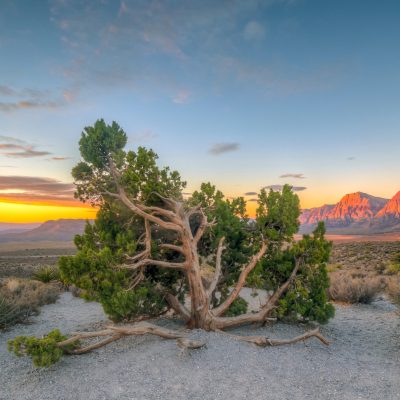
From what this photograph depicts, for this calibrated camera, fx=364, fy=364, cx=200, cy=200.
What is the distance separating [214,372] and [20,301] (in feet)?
29.4

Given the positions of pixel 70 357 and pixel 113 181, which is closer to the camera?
pixel 70 357

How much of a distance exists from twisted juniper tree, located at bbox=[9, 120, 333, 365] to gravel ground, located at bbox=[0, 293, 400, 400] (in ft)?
1.75

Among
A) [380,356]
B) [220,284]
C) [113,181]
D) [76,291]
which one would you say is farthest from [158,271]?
[76,291]

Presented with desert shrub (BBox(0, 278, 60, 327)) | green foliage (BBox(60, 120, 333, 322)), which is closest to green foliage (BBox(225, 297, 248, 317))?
green foliage (BBox(60, 120, 333, 322))

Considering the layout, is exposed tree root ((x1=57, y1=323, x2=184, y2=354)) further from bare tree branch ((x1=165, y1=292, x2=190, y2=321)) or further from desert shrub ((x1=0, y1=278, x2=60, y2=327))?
desert shrub ((x1=0, y1=278, x2=60, y2=327))

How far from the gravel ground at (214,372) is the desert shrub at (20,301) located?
2876 millimetres

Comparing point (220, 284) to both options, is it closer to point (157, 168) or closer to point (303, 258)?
point (303, 258)

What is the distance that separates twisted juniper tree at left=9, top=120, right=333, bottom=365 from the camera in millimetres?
8828

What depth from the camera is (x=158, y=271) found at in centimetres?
1052

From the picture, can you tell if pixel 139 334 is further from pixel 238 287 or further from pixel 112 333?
pixel 238 287

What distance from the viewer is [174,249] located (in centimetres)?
989

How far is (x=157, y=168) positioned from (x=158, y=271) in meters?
3.02

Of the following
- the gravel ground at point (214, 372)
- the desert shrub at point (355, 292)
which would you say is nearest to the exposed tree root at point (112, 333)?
the gravel ground at point (214, 372)

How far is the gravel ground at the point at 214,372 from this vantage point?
6277 mm
